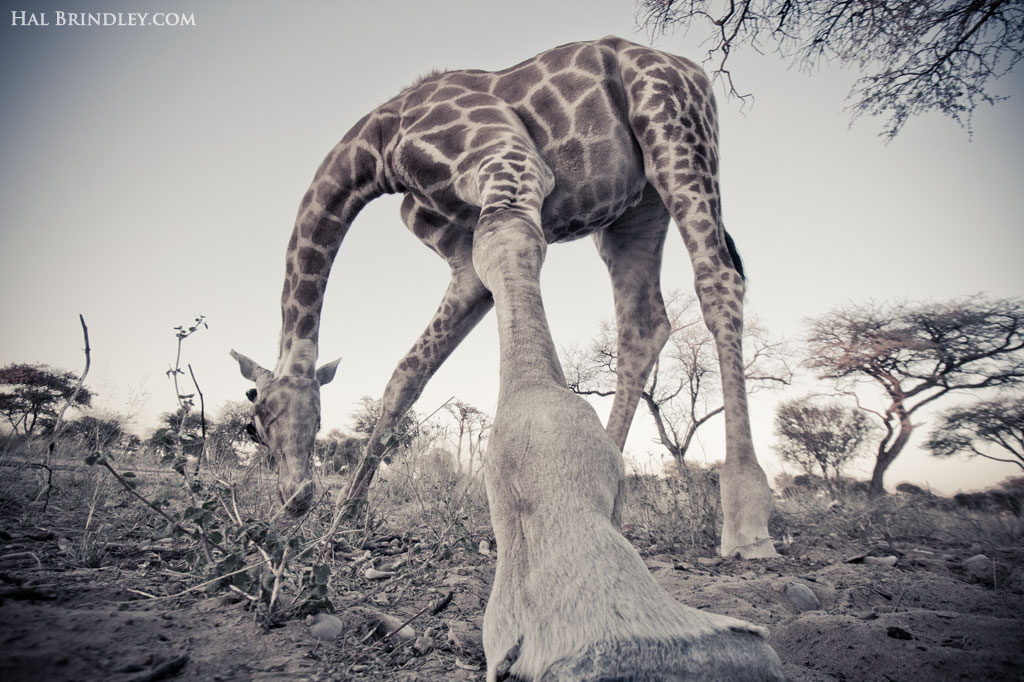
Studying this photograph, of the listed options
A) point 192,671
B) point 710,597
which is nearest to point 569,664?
point 192,671

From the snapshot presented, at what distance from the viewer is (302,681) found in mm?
905

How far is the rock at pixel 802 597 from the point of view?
170 cm

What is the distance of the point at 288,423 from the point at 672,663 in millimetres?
2565

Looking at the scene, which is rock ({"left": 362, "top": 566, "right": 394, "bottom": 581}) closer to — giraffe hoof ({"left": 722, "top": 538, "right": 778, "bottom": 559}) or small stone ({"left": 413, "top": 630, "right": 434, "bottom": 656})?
small stone ({"left": 413, "top": 630, "right": 434, "bottom": 656})

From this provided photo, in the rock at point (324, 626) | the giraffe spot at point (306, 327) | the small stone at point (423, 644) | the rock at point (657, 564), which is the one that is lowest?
the rock at point (657, 564)

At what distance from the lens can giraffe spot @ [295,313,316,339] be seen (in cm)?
329

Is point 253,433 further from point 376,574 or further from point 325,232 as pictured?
point 376,574

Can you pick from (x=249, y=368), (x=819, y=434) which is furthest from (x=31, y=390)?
(x=819, y=434)

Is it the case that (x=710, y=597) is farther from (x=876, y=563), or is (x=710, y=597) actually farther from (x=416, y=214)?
(x=416, y=214)

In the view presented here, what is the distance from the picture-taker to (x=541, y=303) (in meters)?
1.42

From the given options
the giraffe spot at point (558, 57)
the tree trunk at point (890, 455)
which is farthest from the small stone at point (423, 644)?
the tree trunk at point (890, 455)

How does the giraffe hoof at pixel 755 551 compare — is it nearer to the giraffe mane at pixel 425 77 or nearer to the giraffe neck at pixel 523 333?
the giraffe neck at pixel 523 333

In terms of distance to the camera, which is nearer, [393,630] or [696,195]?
[393,630]

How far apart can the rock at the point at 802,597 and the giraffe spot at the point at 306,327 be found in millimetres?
2873
